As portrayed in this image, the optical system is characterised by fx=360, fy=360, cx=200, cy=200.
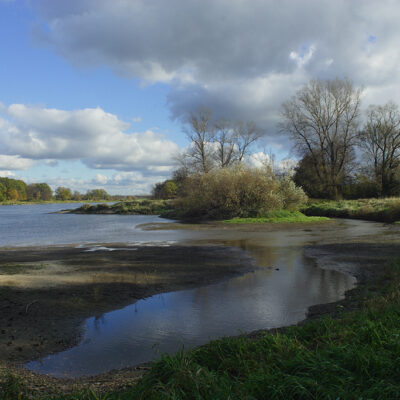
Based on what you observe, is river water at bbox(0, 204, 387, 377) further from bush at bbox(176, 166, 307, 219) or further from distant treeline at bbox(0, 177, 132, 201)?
distant treeline at bbox(0, 177, 132, 201)

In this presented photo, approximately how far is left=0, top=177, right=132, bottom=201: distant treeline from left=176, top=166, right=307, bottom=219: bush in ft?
322

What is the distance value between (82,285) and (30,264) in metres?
3.95

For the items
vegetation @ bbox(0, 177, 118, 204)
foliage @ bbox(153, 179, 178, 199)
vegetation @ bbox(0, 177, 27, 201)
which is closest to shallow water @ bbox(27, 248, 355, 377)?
foliage @ bbox(153, 179, 178, 199)

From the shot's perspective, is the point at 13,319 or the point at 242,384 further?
the point at 13,319

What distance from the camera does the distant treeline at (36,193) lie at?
133 metres

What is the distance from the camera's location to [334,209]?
39.6 meters

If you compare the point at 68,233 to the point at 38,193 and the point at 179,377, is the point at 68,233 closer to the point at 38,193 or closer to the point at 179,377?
the point at 179,377

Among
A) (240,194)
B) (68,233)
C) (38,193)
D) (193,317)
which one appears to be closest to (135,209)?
(240,194)

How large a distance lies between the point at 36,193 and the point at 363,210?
137 m

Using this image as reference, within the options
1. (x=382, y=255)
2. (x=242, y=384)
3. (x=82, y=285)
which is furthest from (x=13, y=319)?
(x=382, y=255)

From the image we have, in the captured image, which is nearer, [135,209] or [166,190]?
[135,209]

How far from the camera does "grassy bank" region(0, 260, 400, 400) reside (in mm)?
3357

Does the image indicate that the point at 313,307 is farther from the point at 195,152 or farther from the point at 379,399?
the point at 195,152

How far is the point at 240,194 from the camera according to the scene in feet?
111
